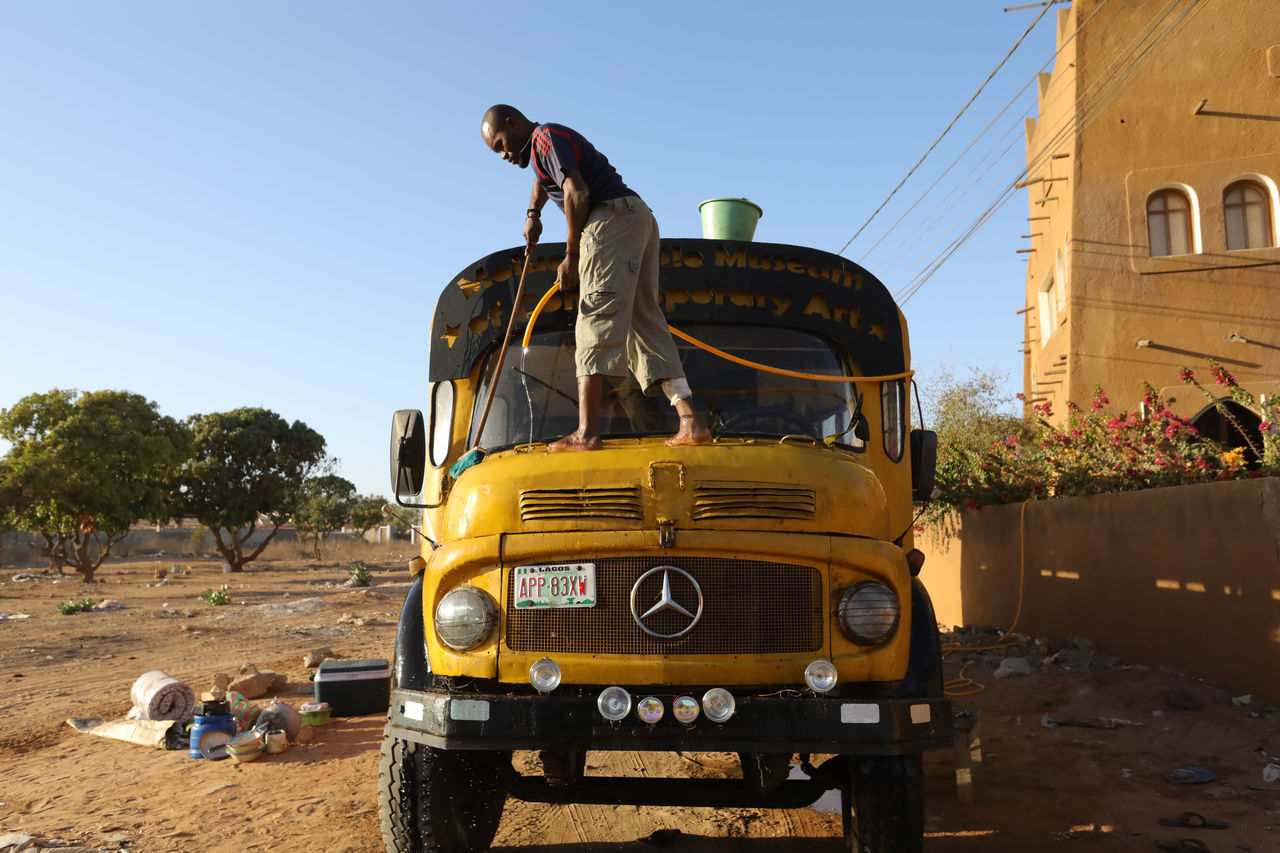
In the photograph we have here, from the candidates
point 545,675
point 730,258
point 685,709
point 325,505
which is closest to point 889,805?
point 685,709

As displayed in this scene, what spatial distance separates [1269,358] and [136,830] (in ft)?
53.6

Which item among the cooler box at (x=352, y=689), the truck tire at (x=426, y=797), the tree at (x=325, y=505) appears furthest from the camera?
the tree at (x=325, y=505)

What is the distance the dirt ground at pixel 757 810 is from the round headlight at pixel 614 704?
164 centimetres

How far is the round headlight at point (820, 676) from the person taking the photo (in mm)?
3029

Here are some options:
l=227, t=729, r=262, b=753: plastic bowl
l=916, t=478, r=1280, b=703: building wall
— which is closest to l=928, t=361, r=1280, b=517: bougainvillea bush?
l=916, t=478, r=1280, b=703: building wall

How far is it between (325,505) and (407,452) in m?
42.5

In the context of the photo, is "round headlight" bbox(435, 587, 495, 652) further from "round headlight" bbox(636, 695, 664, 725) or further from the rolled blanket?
the rolled blanket

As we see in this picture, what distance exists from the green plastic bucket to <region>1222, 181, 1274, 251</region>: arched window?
12698mm

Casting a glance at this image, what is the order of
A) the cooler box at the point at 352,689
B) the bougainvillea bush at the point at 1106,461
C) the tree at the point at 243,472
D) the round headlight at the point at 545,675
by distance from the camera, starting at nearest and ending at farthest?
the round headlight at the point at 545,675 < the cooler box at the point at 352,689 < the bougainvillea bush at the point at 1106,461 < the tree at the point at 243,472

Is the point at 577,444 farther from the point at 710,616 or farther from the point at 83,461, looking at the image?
the point at 83,461

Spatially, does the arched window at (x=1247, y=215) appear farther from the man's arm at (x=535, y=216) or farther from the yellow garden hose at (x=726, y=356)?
the man's arm at (x=535, y=216)

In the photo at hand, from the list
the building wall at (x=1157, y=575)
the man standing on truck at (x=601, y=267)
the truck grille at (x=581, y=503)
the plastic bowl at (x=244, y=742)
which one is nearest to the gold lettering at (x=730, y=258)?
the man standing on truck at (x=601, y=267)

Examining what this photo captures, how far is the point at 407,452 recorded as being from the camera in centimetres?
443

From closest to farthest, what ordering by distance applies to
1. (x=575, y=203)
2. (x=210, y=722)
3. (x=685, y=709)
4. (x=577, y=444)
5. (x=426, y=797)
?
(x=685, y=709) < (x=426, y=797) < (x=577, y=444) < (x=575, y=203) < (x=210, y=722)
